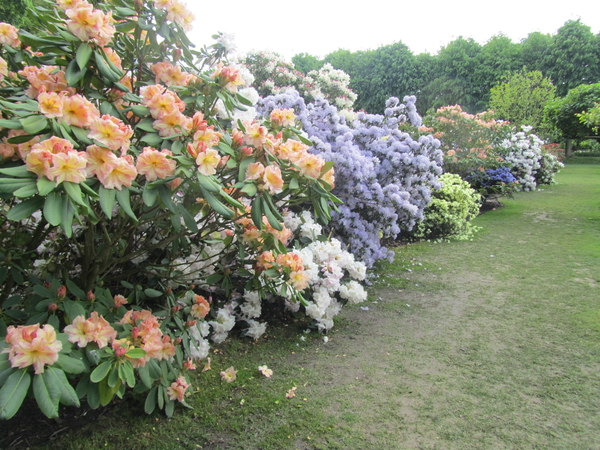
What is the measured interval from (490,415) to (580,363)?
0.88m

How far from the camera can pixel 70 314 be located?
1.47 meters

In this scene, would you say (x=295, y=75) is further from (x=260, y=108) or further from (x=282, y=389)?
(x=282, y=389)

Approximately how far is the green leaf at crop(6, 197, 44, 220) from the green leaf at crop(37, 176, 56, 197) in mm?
67

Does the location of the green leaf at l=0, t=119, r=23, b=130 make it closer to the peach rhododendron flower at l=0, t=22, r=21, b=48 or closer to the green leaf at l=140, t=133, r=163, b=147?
the green leaf at l=140, t=133, r=163, b=147

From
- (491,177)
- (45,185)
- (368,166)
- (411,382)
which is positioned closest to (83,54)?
(45,185)

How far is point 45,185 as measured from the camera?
101 centimetres

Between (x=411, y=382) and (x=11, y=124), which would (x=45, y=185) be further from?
(x=411, y=382)

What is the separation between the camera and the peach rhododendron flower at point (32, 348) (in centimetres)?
112

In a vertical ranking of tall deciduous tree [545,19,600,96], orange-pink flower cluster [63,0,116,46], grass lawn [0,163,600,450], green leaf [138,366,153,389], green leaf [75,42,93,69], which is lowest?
grass lawn [0,163,600,450]

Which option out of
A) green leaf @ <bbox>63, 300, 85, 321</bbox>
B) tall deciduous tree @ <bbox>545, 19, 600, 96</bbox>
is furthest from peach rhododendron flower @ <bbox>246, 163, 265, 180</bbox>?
tall deciduous tree @ <bbox>545, 19, 600, 96</bbox>

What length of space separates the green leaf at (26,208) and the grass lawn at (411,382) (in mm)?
1161

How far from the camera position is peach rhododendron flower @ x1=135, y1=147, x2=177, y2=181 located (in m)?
1.26

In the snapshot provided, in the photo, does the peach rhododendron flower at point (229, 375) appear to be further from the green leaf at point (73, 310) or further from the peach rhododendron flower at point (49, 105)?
the peach rhododendron flower at point (49, 105)

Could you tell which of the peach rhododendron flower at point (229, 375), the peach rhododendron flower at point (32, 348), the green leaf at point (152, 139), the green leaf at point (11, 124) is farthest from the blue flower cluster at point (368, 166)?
the peach rhododendron flower at point (32, 348)
